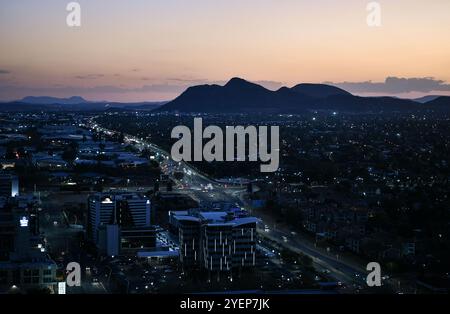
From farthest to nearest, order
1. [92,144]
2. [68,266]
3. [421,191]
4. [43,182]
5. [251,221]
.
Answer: [92,144], [43,182], [421,191], [251,221], [68,266]

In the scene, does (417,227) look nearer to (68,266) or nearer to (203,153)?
(68,266)

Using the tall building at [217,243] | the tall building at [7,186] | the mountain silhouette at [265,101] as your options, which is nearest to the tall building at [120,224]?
the tall building at [217,243]

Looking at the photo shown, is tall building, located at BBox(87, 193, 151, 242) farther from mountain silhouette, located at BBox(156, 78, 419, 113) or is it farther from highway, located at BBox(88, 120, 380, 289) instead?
mountain silhouette, located at BBox(156, 78, 419, 113)

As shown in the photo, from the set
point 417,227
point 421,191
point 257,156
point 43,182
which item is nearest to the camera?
point 417,227
